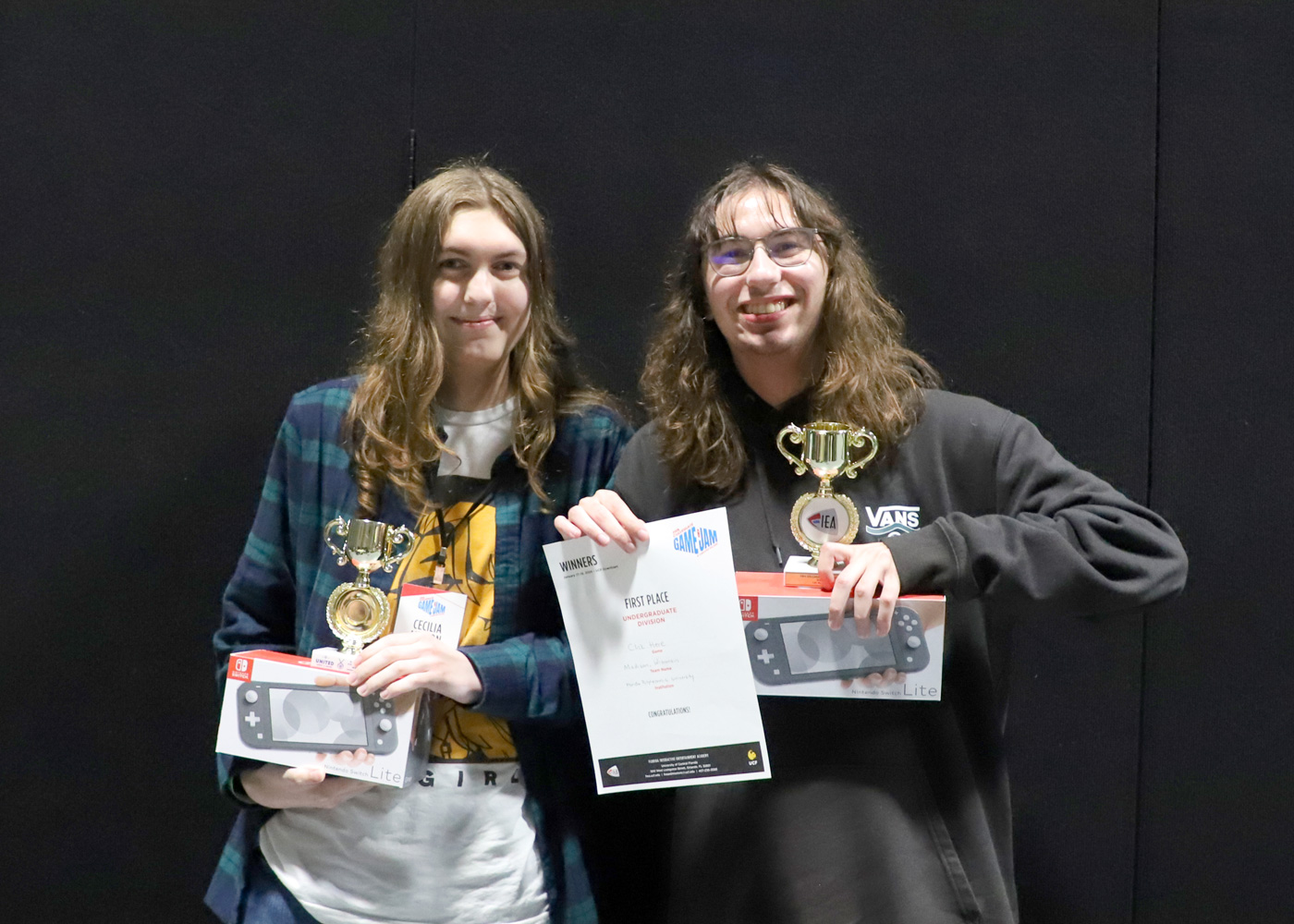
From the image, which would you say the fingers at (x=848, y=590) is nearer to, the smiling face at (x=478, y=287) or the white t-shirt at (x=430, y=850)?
the white t-shirt at (x=430, y=850)

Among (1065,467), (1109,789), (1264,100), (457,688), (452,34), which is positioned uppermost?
(452,34)

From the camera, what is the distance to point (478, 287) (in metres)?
1.92

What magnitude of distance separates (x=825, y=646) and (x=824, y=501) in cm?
22

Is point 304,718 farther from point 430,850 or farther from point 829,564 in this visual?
point 829,564

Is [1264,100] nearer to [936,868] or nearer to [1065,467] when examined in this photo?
[1065,467]

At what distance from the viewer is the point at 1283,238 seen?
7.71 ft

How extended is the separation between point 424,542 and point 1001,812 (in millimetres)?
1033

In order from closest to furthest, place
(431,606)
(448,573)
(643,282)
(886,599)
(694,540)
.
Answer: (886,599)
(694,540)
(431,606)
(448,573)
(643,282)

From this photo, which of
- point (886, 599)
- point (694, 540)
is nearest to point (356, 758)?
point (694, 540)

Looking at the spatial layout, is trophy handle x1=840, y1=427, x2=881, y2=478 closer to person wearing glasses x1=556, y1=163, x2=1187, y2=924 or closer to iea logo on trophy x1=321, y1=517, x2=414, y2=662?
person wearing glasses x1=556, y1=163, x2=1187, y2=924

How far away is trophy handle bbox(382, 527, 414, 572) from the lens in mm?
1827

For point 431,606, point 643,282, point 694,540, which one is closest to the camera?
point 694,540

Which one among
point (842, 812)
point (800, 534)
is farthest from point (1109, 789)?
point (800, 534)

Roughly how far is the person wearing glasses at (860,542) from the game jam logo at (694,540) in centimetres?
6
